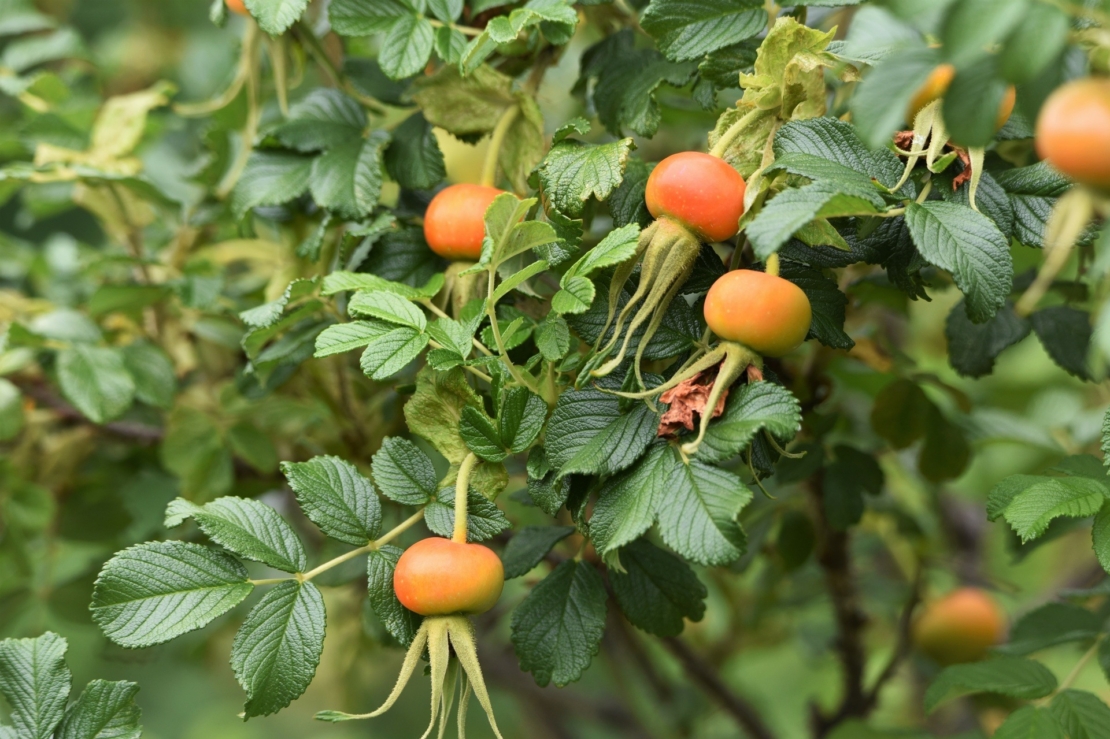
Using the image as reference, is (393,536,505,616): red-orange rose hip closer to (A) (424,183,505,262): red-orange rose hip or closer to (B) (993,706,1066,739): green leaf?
(A) (424,183,505,262): red-orange rose hip

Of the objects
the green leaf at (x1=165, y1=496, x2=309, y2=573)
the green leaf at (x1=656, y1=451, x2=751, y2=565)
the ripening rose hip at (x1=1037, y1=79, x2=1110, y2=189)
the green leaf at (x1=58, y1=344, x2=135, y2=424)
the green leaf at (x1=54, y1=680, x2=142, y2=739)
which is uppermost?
the ripening rose hip at (x1=1037, y1=79, x2=1110, y2=189)

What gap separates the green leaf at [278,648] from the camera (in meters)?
0.54

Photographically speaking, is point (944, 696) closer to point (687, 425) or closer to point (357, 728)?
point (687, 425)

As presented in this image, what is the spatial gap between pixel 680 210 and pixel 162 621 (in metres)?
0.38

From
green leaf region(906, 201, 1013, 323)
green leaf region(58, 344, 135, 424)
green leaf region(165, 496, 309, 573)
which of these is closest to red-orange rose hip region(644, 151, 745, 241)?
green leaf region(906, 201, 1013, 323)

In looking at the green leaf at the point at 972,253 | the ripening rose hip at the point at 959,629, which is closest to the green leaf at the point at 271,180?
the green leaf at the point at 972,253

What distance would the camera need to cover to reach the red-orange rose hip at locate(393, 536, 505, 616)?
0.53 meters

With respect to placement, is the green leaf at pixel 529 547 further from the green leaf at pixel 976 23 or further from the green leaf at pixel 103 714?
the green leaf at pixel 976 23

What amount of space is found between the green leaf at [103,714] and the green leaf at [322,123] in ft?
1.37

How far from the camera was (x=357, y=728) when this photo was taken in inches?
79.7

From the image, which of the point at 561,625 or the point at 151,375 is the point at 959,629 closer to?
the point at 561,625

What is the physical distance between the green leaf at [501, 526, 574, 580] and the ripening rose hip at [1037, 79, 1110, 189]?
44 centimetres

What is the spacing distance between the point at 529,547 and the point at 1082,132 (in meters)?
0.49

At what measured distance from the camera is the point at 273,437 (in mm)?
966
